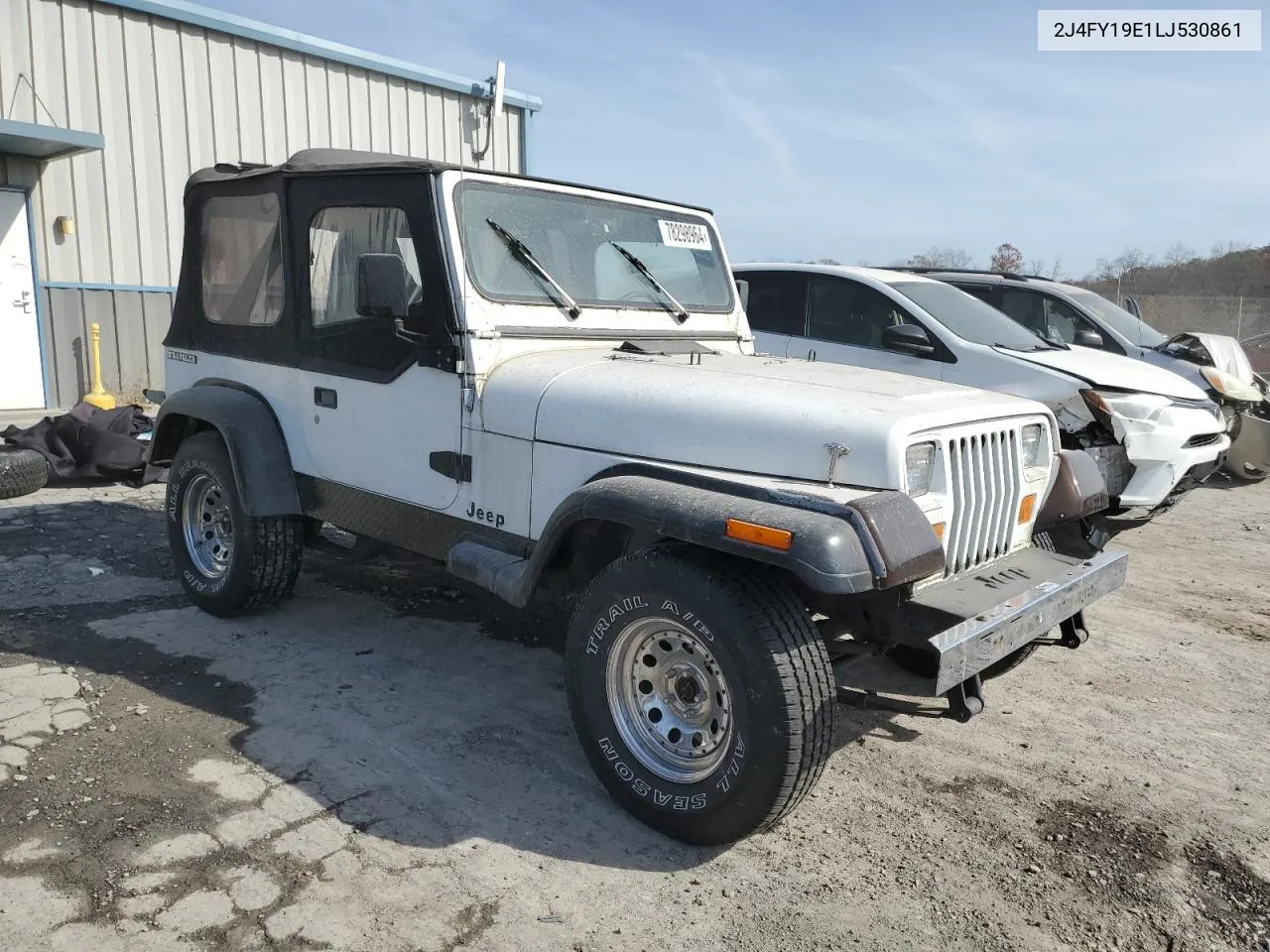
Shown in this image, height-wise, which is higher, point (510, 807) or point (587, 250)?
point (587, 250)

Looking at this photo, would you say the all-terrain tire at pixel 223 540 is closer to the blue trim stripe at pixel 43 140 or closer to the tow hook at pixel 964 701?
the tow hook at pixel 964 701

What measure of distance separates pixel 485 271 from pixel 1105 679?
328 cm

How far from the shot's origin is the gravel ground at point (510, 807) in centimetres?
259

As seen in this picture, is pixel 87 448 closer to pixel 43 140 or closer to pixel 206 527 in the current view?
pixel 206 527

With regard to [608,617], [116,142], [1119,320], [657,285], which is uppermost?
[116,142]

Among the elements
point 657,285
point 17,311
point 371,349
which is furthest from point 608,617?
point 17,311

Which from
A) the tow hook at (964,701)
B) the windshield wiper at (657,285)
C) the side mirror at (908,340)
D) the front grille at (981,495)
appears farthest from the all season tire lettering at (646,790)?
the side mirror at (908,340)

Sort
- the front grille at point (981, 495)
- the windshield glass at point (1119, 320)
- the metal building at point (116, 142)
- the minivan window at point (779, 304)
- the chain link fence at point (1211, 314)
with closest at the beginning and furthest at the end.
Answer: the front grille at point (981, 495) → the minivan window at point (779, 304) → the windshield glass at point (1119, 320) → the metal building at point (116, 142) → the chain link fence at point (1211, 314)

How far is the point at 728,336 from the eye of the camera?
454cm

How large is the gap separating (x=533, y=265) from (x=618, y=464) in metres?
1.09

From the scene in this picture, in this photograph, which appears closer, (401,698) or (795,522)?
(795,522)

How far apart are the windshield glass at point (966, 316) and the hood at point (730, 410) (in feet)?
11.6

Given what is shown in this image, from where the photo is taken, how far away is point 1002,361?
6.60 metres

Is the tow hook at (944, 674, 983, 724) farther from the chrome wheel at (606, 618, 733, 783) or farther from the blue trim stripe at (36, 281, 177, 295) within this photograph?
the blue trim stripe at (36, 281, 177, 295)
